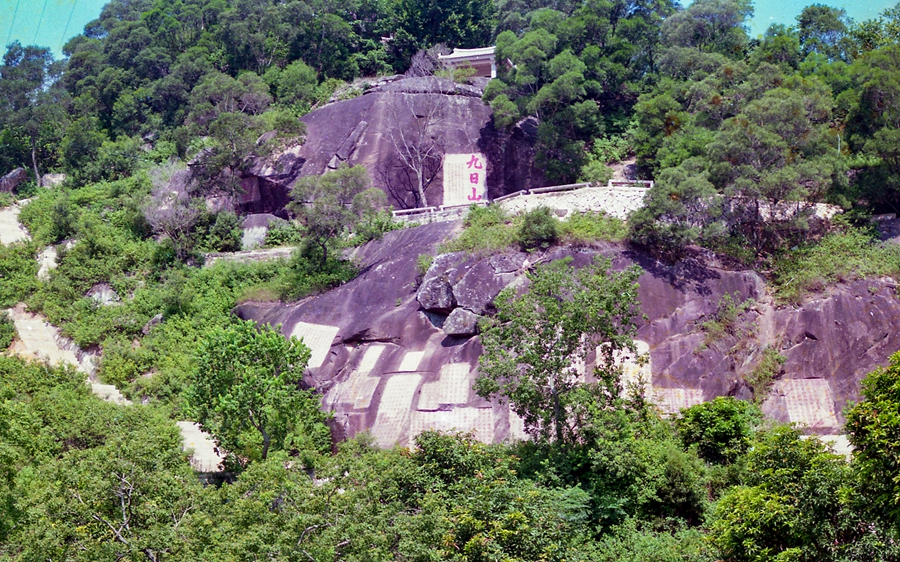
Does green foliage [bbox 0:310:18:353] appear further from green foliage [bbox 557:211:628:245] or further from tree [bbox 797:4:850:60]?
tree [bbox 797:4:850:60]

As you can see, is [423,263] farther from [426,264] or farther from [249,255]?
[249,255]

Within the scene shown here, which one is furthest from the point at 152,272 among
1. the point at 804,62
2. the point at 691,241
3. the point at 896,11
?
the point at 896,11

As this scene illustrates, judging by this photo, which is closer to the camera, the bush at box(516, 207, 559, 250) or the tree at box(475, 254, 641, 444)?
the tree at box(475, 254, 641, 444)

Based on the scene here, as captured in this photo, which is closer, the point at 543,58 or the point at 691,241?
the point at 691,241

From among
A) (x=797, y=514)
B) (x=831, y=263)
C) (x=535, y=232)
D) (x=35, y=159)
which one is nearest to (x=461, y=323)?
(x=535, y=232)

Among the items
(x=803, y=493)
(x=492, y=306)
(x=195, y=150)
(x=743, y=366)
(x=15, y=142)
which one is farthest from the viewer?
(x=15, y=142)

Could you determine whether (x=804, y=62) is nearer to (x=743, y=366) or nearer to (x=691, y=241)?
(x=691, y=241)

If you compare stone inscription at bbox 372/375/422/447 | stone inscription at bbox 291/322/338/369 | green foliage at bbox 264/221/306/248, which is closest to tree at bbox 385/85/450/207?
green foliage at bbox 264/221/306/248
